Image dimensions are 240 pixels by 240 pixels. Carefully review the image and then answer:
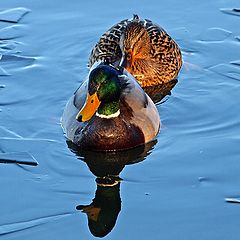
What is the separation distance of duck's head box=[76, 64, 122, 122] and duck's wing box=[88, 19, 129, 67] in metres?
1.64

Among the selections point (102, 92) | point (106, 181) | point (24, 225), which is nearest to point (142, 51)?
point (102, 92)

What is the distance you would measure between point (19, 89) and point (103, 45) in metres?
1.16

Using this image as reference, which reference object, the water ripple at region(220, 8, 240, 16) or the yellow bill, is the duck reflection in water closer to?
the yellow bill

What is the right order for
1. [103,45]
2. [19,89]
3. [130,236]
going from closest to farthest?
[130,236] → [19,89] → [103,45]

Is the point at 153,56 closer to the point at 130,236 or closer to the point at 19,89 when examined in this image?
the point at 19,89

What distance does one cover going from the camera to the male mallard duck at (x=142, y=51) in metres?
10.6

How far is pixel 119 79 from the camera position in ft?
30.1

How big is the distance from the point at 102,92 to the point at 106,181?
0.91 metres

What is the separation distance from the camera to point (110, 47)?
10750mm

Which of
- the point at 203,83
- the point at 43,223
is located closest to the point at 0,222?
the point at 43,223

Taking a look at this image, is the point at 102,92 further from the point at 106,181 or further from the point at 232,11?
the point at 232,11

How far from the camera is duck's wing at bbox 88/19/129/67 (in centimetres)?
1067

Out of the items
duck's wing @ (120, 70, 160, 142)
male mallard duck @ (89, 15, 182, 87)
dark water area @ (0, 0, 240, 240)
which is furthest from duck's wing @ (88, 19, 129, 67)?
duck's wing @ (120, 70, 160, 142)

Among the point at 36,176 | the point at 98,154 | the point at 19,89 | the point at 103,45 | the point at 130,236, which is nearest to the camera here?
the point at 130,236
